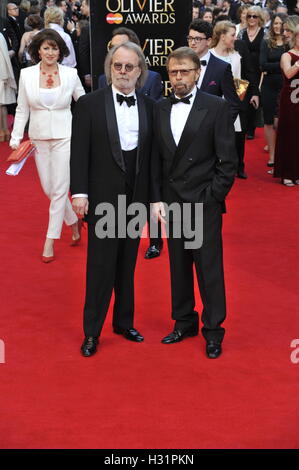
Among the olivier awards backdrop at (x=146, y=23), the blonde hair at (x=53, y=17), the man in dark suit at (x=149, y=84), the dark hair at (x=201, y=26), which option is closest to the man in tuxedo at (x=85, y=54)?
the blonde hair at (x=53, y=17)

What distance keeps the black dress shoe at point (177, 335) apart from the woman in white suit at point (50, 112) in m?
1.90

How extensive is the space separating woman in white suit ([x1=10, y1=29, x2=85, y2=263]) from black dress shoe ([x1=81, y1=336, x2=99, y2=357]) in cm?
183

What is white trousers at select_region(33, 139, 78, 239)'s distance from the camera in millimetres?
6824

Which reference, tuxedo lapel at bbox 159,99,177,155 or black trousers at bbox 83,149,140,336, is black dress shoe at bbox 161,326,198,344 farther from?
tuxedo lapel at bbox 159,99,177,155

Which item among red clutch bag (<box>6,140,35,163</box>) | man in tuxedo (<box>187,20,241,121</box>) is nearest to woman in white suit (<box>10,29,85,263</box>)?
red clutch bag (<box>6,140,35,163</box>)

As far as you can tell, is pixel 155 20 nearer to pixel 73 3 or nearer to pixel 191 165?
pixel 191 165

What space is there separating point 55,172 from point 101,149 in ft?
6.53

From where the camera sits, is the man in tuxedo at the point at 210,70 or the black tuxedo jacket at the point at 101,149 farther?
the man in tuxedo at the point at 210,70

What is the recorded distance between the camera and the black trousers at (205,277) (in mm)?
5020

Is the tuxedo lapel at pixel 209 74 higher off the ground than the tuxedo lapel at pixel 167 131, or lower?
lower

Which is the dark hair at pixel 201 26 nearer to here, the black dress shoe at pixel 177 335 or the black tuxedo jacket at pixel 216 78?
the black tuxedo jacket at pixel 216 78

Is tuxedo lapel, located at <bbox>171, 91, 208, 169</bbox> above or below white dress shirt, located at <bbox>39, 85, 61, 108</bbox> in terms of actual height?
above

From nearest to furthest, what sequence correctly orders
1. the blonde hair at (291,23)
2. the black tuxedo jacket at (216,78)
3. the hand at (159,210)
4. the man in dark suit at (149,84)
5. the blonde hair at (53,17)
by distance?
1. the hand at (159,210)
2. the man in dark suit at (149,84)
3. the black tuxedo jacket at (216,78)
4. the blonde hair at (291,23)
5. the blonde hair at (53,17)
